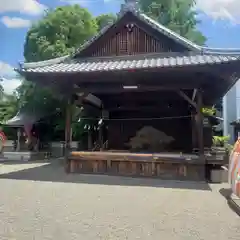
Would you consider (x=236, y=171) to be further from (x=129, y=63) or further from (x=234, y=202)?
(x=129, y=63)

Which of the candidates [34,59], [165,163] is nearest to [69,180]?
[165,163]

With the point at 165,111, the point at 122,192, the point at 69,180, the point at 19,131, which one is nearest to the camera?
the point at 122,192

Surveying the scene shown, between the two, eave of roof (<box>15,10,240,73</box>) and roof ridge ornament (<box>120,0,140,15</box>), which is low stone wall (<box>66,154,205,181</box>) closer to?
eave of roof (<box>15,10,240,73</box>)

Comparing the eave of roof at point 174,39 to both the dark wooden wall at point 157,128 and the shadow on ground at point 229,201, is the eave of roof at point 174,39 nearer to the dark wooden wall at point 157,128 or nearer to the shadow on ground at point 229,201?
the dark wooden wall at point 157,128

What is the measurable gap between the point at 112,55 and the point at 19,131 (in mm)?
11416

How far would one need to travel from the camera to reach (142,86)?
9773mm

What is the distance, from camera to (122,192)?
21.3 ft

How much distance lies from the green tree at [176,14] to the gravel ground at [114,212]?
17.1 m

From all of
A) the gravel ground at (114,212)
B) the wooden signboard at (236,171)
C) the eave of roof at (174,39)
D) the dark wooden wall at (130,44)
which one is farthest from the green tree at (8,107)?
the wooden signboard at (236,171)

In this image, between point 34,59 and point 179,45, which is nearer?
point 179,45

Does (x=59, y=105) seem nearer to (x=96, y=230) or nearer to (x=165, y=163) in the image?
(x=165, y=163)

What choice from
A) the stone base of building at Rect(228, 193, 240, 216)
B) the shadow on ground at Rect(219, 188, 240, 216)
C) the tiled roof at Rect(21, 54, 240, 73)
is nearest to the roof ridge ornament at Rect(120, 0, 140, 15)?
the tiled roof at Rect(21, 54, 240, 73)

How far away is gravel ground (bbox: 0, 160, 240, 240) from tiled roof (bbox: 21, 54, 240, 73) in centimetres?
371

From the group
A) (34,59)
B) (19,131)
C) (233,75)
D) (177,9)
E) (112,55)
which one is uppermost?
(177,9)
